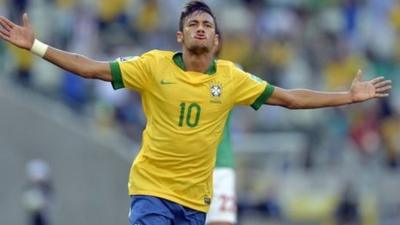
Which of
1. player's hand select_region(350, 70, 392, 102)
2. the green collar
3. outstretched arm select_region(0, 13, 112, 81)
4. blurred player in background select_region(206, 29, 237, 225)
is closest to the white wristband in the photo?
outstretched arm select_region(0, 13, 112, 81)

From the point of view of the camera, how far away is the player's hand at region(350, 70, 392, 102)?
41.8ft

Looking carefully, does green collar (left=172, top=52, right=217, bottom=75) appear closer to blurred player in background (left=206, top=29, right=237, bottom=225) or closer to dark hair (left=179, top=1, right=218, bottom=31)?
dark hair (left=179, top=1, right=218, bottom=31)

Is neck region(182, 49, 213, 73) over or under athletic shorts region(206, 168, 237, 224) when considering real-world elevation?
over

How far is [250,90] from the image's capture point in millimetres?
12500

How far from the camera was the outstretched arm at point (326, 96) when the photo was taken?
12656 mm

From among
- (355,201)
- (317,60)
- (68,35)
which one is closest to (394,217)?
(355,201)

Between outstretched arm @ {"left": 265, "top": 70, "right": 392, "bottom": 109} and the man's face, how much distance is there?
2.42ft

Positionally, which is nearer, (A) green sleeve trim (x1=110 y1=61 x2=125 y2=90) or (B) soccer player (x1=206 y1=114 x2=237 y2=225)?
(A) green sleeve trim (x1=110 y1=61 x2=125 y2=90)

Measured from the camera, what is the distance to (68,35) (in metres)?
24.3

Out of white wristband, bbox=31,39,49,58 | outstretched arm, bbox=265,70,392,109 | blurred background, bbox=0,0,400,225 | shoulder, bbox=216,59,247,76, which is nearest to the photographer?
white wristband, bbox=31,39,49,58

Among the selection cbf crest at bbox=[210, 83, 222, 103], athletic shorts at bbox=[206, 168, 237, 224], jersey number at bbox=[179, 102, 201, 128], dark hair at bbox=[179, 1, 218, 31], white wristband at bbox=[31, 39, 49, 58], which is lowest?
athletic shorts at bbox=[206, 168, 237, 224]

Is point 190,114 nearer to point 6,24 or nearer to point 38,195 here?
point 6,24

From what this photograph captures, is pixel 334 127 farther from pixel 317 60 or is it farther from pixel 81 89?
pixel 81 89

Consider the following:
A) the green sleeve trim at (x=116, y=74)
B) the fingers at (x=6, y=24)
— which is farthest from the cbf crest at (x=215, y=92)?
the fingers at (x=6, y=24)
